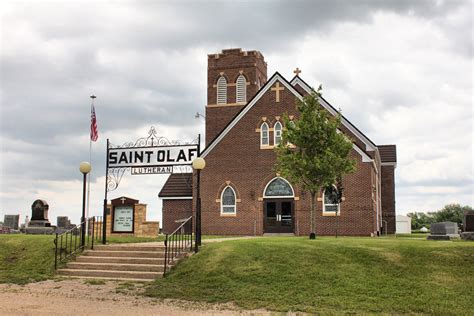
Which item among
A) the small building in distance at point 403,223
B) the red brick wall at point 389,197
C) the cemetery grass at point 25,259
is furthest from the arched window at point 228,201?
the small building in distance at point 403,223

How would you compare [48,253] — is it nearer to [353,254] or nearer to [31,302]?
[31,302]

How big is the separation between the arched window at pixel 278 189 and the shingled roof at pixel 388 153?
16.3m

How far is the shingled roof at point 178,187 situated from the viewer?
3591 cm

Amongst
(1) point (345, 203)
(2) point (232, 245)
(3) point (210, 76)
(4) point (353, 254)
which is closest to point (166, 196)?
(3) point (210, 76)

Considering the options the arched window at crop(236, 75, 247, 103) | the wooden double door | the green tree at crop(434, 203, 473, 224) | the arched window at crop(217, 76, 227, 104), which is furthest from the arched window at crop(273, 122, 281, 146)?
the green tree at crop(434, 203, 473, 224)

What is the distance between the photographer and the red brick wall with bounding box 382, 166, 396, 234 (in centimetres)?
4212

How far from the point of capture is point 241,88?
3928 cm

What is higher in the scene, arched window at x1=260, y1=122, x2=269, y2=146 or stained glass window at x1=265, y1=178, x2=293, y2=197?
arched window at x1=260, y1=122, x2=269, y2=146

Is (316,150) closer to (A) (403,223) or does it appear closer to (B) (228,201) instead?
(B) (228,201)

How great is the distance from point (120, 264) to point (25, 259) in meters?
4.19

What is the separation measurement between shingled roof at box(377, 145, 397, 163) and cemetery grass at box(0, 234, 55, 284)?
1196 inches

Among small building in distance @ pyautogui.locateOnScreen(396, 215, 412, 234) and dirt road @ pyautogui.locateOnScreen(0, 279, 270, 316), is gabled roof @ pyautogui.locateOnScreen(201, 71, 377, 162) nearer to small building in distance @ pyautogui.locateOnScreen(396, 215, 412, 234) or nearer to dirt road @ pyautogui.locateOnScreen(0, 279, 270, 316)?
dirt road @ pyautogui.locateOnScreen(0, 279, 270, 316)

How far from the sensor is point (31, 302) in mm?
12523

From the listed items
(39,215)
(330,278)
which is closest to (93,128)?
(39,215)
